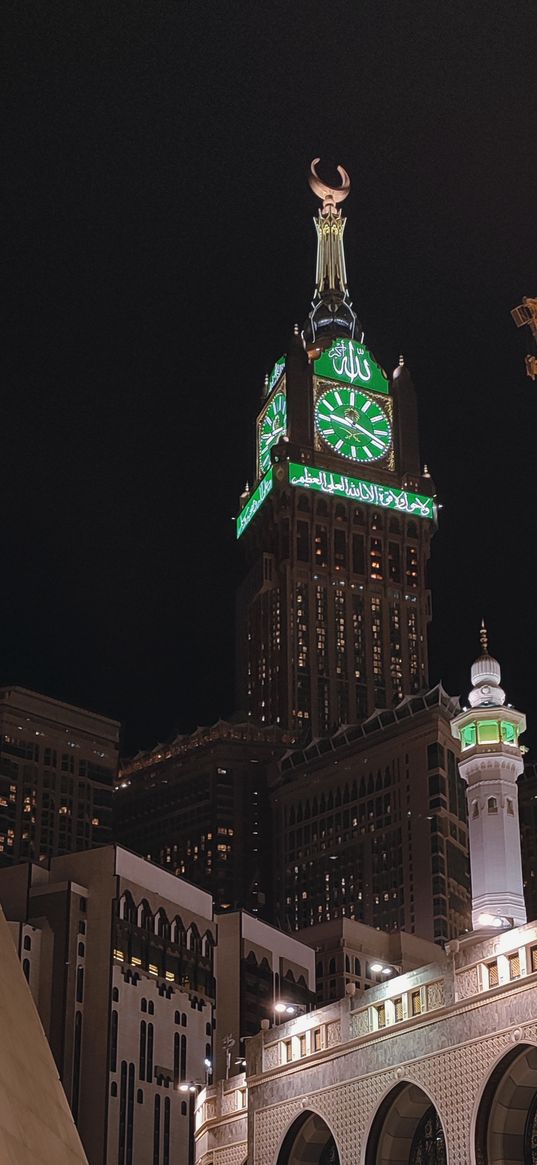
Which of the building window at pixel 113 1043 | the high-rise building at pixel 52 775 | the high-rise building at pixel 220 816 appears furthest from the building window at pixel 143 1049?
the high-rise building at pixel 52 775

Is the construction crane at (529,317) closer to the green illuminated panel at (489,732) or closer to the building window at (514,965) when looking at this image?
the green illuminated panel at (489,732)

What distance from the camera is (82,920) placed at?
112 metres

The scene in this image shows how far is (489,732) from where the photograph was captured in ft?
212

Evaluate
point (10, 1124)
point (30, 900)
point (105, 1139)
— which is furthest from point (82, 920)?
point (10, 1124)

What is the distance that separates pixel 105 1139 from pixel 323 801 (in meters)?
87.8

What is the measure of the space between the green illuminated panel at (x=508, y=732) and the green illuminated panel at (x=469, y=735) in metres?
1.16

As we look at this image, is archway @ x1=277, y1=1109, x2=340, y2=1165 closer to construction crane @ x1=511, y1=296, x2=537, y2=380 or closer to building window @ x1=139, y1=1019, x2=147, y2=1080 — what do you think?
construction crane @ x1=511, y1=296, x2=537, y2=380

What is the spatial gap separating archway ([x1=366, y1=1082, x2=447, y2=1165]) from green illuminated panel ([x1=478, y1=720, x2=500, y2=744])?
2653 centimetres

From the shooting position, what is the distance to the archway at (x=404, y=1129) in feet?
127

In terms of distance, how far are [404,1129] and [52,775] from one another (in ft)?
509

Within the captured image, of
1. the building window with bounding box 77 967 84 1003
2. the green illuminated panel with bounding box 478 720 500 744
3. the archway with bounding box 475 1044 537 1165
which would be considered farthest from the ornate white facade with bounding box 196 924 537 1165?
the building window with bounding box 77 967 84 1003

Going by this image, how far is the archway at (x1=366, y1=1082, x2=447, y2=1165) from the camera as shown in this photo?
127 ft

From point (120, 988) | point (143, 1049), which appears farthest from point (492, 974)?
point (120, 988)

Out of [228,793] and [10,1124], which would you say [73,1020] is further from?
[10,1124]
